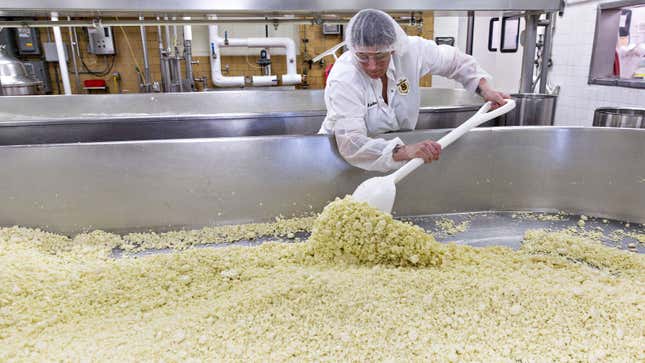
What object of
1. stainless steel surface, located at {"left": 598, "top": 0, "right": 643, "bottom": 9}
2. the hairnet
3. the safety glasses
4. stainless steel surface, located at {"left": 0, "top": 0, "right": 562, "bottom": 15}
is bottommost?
the safety glasses

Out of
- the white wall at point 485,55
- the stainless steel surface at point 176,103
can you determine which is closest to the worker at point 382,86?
the stainless steel surface at point 176,103

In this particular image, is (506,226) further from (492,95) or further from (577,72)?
(577,72)

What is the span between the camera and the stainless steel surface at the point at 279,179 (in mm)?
1288

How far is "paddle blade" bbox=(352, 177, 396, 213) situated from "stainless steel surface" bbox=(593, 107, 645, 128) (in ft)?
→ 3.53

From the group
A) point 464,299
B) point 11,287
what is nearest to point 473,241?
point 464,299

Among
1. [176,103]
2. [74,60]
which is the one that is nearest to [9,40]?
[74,60]

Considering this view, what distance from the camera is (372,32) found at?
50.7 inches

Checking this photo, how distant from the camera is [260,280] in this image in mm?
970

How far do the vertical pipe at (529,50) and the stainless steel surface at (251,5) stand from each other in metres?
0.18

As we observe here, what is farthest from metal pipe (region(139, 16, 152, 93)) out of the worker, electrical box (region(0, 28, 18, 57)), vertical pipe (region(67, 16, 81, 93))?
the worker

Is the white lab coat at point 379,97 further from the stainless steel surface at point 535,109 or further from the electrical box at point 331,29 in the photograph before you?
the electrical box at point 331,29

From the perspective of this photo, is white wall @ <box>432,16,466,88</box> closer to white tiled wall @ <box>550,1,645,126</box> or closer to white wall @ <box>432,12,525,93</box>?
white wall @ <box>432,12,525,93</box>

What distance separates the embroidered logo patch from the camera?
1.51m

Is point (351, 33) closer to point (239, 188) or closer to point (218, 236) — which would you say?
point (239, 188)
